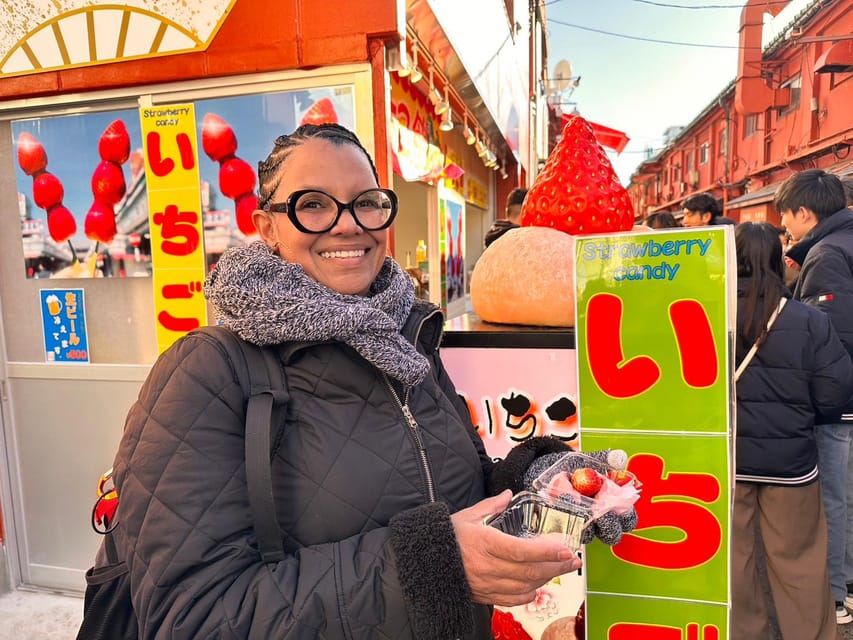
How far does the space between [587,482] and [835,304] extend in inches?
105

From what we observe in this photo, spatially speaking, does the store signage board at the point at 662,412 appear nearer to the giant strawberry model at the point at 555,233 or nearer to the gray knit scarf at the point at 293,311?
→ the giant strawberry model at the point at 555,233

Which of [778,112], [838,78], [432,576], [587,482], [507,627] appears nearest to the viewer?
[432,576]

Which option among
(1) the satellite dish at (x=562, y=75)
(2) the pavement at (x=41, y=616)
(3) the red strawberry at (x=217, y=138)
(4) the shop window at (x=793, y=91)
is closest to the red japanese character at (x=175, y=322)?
(3) the red strawberry at (x=217, y=138)

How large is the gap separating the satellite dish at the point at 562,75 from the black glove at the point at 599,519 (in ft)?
58.0

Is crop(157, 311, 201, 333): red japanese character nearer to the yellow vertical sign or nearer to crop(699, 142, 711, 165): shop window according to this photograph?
the yellow vertical sign

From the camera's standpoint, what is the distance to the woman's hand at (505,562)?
2.98 feet

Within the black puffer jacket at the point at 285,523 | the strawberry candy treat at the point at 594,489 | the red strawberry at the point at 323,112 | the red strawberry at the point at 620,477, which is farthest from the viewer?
the red strawberry at the point at 323,112

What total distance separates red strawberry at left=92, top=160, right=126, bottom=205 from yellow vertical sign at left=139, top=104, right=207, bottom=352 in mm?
214

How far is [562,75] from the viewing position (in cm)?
1730

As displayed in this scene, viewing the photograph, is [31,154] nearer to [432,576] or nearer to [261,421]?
[261,421]

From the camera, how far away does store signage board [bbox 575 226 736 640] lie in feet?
5.03

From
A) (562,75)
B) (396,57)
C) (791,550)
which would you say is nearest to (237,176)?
(396,57)

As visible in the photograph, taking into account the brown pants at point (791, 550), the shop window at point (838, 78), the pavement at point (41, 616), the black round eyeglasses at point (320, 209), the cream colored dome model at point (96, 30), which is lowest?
the pavement at point (41, 616)

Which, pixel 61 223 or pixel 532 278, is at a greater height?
pixel 61 223
